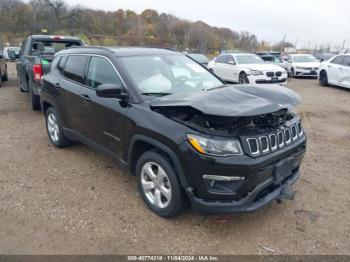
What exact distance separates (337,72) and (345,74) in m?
0.51

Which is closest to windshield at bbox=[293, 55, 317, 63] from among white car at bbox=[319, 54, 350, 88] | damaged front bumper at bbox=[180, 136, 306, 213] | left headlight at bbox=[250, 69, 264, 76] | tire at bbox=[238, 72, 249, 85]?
white car at bbox=[319, 54, 350, 88]

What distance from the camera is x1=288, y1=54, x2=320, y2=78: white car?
17.7 meters

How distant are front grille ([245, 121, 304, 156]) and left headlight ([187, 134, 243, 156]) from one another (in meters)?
0.11

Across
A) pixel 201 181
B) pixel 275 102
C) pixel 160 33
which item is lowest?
pixel 201 181

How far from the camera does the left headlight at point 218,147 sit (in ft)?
8.86

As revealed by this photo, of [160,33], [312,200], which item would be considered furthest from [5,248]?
[160,33]

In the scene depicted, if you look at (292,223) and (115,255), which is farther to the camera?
(292,223)

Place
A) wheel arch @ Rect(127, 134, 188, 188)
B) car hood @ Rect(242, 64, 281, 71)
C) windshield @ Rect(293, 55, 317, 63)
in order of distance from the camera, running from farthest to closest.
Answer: windshield @ Rect(293, 55, 317, 63) < car hood @ Rect(242, 64, 281, 71) < wheel arch @ Rect(127, 134, 188, 188)

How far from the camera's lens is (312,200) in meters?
3.68

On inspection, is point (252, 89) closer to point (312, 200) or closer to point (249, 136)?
point (249, 136)

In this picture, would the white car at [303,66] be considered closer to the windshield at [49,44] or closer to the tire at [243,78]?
the tire at [243,78]

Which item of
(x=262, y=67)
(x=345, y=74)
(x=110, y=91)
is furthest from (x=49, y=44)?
(x=345, y=74)

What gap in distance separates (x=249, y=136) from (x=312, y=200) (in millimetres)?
1591

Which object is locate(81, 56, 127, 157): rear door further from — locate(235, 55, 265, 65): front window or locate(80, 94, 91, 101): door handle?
locate(235, 55, 265, 65): front window
